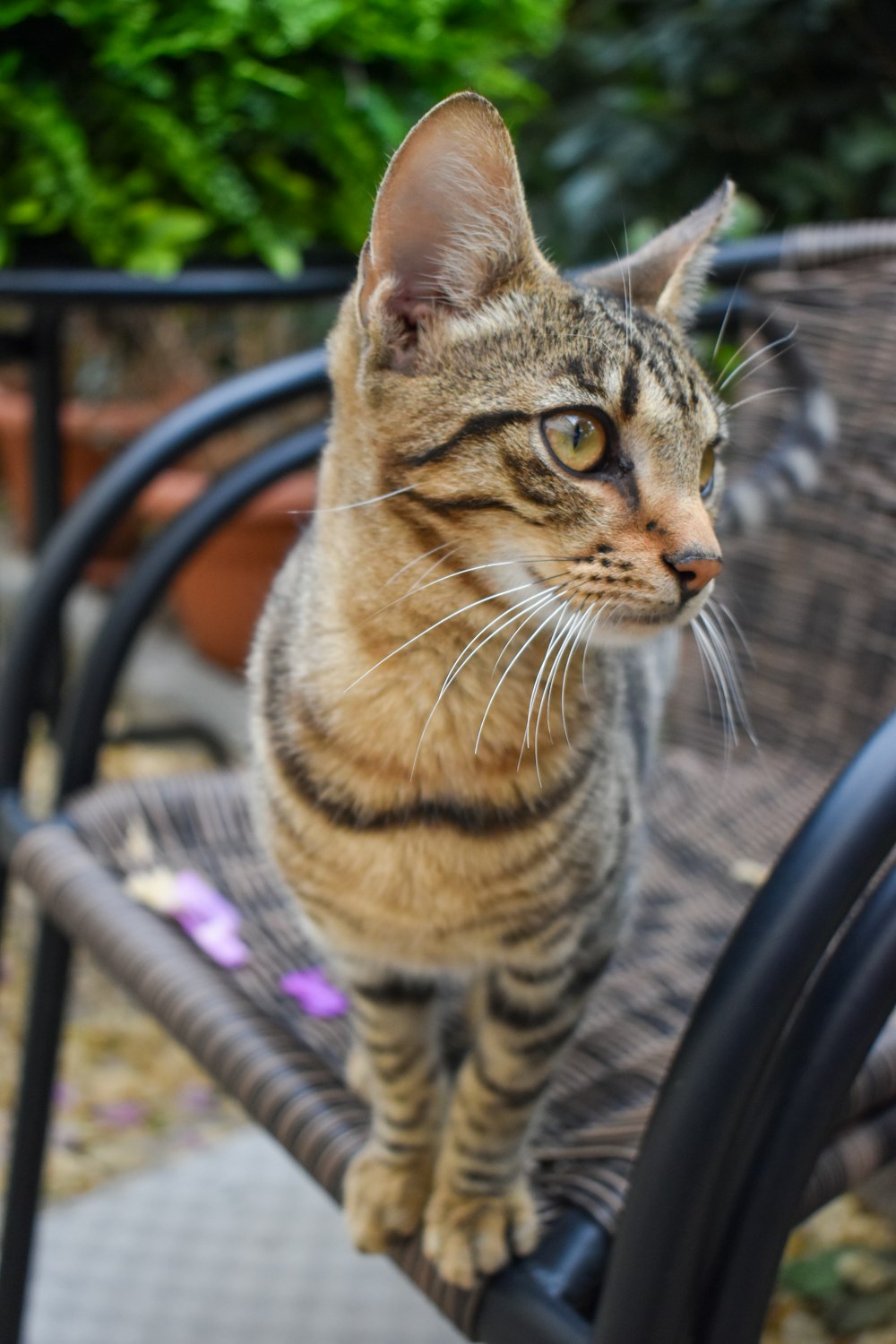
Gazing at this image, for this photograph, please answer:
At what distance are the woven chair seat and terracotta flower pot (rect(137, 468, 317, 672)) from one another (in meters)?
1.21

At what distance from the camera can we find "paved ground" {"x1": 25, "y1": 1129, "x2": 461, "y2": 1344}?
4.40 ft

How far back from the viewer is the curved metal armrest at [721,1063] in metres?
0.61

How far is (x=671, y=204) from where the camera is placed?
80.7 inches

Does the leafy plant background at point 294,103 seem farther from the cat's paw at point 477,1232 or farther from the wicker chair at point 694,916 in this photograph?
the cat's paw at point 477,1232

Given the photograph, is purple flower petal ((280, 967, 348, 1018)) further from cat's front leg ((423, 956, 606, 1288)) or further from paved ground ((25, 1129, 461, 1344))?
paved ground ((25, 1129, 461, 1344))

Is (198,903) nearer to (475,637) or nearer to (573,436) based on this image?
(475,637)

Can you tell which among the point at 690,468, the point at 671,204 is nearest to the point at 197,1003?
the point at 690,468

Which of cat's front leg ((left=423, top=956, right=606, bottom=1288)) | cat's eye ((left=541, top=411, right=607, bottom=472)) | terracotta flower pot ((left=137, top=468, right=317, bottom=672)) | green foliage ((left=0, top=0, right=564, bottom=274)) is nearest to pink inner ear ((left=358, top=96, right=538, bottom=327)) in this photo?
cat's eye ((left=541, top=411, right=607, bottom=472))

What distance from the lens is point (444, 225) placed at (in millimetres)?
734

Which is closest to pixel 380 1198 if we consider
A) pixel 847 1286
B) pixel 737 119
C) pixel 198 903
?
pixel 198 903

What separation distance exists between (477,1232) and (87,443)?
2.49 meters

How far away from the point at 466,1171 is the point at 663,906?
40 centimetres

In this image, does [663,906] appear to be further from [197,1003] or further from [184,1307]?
[184,1307]

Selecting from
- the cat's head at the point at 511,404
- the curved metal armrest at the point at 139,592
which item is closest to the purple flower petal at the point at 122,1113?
the curved metal armrest at the point at 139,592
